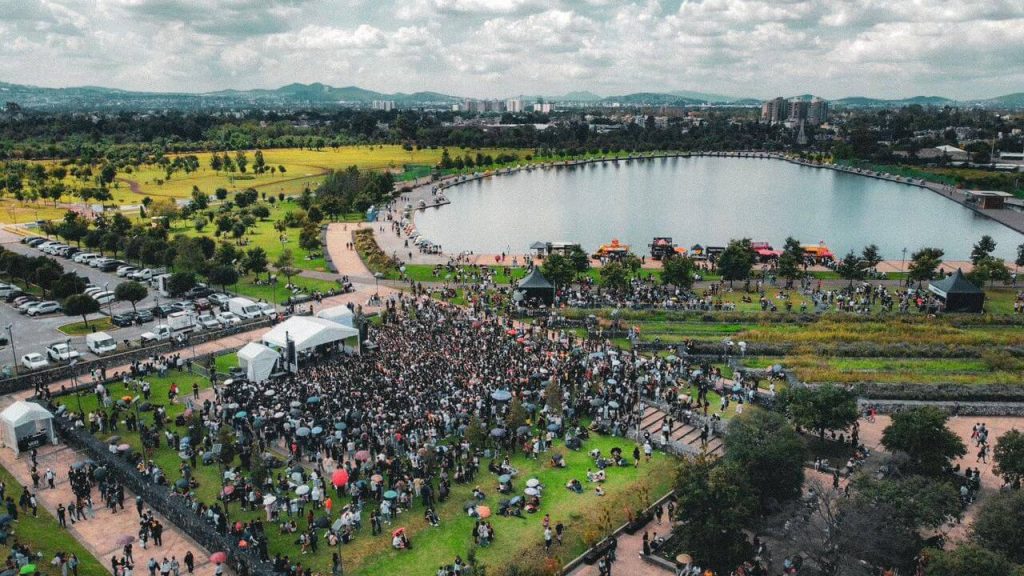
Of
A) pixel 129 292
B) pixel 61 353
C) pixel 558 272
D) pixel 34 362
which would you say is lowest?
pixel 34 362

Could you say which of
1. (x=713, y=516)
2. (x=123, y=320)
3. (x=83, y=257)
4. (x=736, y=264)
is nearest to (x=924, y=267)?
(x=736, y=264)

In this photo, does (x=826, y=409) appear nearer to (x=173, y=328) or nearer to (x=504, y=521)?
(x=504, y=521)

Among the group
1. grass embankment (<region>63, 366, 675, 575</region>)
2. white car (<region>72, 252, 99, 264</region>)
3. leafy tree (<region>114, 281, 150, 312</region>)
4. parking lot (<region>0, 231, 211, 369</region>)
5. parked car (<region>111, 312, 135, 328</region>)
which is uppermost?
leafy tree (<region>114, 281, 150, 312</region>)

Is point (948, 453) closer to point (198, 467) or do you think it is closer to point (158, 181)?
point (198, 467)

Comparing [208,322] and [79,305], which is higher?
[79,305]

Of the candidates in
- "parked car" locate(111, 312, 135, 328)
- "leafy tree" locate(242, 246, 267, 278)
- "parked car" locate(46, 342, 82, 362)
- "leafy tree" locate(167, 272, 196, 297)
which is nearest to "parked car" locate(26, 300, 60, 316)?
A: "parked car" locate(111, 312, 135, 328)

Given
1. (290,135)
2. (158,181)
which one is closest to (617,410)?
(158,181)

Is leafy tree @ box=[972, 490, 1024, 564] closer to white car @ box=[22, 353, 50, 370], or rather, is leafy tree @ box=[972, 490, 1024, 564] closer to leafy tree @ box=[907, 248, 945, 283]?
leafy tree @ box=[907, 248, 945, 283]
